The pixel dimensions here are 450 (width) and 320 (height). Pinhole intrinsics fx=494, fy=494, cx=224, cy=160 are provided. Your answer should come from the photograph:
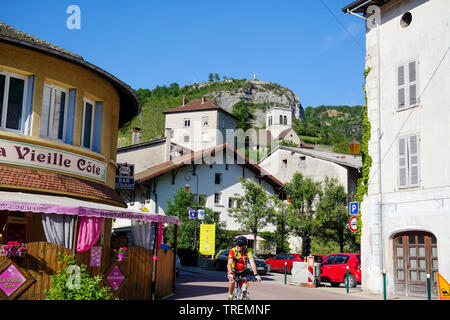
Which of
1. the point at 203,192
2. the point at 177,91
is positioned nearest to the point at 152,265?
the point at 203,192

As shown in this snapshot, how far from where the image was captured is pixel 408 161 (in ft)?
60.7

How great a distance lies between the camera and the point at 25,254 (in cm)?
1050

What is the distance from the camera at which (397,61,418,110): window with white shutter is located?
Answer: 18.7 m

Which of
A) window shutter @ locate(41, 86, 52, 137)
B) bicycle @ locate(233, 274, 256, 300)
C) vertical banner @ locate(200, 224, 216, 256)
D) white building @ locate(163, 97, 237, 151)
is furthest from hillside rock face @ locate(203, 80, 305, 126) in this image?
bicycle @ locate(233, 274, 256, 300)

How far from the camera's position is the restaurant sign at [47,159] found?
12602 millimetres

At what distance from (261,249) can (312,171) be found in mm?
11667

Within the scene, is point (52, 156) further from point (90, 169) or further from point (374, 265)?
point (374, 265)

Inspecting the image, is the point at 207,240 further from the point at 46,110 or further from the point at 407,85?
the point at 46,110

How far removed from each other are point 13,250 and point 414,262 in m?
13.9

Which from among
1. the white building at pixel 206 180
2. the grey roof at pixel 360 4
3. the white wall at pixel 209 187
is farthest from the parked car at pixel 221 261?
the grey roof at pixel 360 4

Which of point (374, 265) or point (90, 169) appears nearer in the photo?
point (90, 169)

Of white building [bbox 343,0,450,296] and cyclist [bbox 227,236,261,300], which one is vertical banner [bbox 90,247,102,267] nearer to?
cyclist [bbox 227,236,261,300]

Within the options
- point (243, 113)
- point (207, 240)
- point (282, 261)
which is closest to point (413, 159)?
point (207, 240)

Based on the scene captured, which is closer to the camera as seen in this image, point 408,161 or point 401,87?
point 408,161
